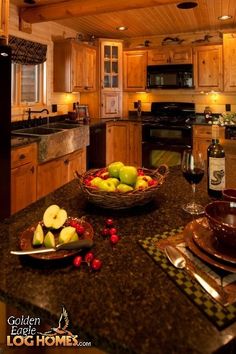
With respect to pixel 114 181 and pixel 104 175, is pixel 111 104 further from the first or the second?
pixel 114 181

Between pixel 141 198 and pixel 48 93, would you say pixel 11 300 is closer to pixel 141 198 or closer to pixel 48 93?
pixel 141 198

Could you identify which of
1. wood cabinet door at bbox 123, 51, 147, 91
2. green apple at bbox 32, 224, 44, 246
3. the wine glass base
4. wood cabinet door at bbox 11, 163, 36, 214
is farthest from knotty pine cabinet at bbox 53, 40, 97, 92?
green apple at bbox 32, 224, 44, 246

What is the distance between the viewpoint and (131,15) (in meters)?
4.14

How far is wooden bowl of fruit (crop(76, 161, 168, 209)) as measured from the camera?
1118mm

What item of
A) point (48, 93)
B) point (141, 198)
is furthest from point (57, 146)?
point (141, 198)

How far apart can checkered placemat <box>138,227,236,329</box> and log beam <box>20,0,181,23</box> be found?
2.88 m

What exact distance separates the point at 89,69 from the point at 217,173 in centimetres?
412

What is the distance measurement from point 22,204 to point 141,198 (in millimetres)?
2126

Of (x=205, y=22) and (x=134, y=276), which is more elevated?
(x=205, y=22)

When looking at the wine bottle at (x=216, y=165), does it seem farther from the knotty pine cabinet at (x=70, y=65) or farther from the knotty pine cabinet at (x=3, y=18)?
the knotty pine cabinet at (x=70, y=65)

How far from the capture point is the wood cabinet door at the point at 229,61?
4.52m

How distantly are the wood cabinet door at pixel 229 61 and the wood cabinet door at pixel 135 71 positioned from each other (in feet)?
4.28

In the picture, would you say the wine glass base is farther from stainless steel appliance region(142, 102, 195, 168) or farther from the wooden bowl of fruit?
stainless steel appliance region(142, 102, 195, 168)

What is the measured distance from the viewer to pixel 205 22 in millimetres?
4508
